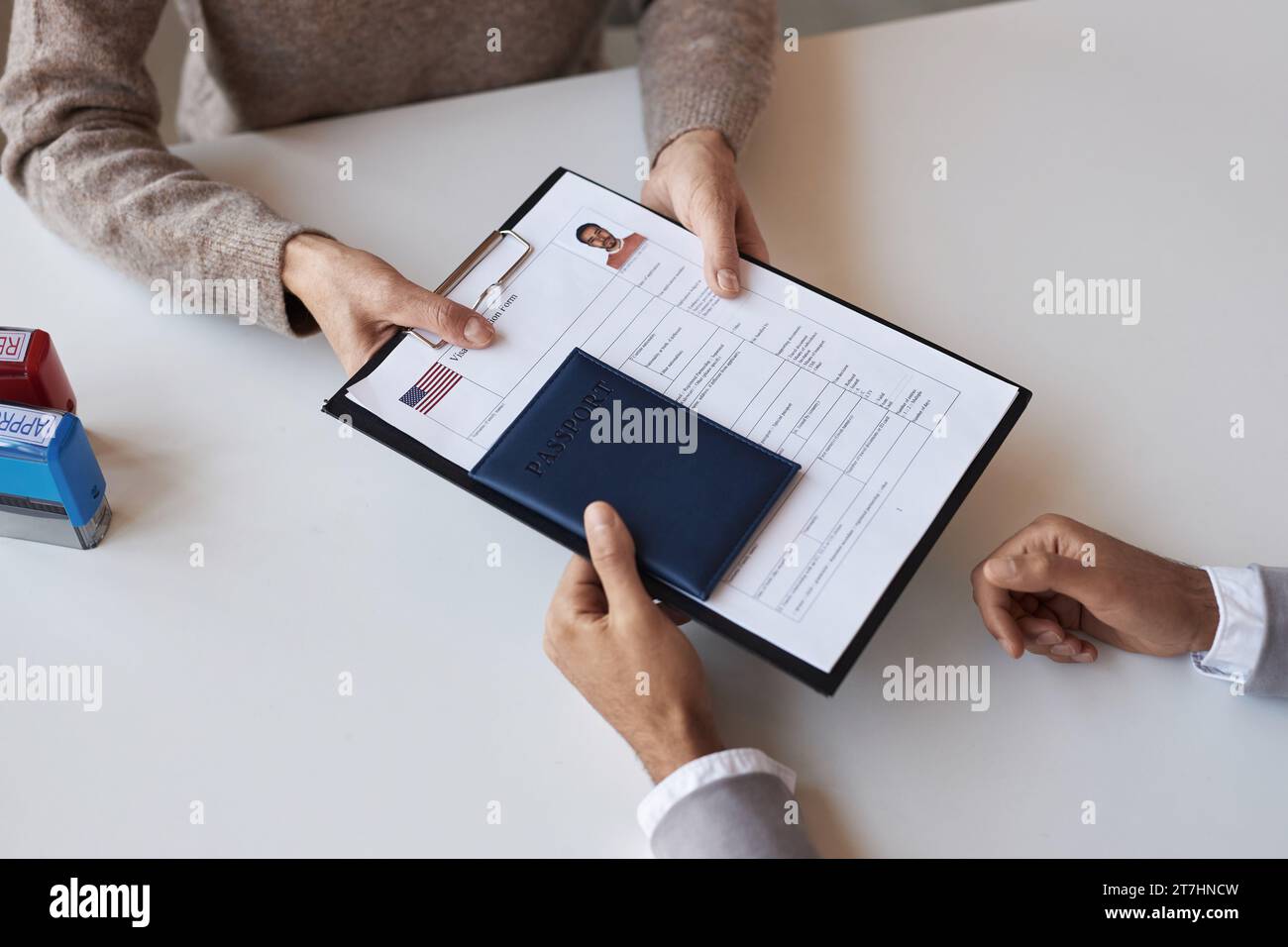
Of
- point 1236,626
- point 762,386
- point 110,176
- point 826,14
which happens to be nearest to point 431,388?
point 762,386

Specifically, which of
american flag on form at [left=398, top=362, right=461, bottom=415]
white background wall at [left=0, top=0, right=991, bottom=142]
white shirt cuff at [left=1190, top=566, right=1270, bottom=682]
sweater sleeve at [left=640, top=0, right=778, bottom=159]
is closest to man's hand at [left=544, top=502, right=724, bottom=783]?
american flag on form at [left=398, top=362, right=461, bottom=415]

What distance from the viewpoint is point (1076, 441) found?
92cm

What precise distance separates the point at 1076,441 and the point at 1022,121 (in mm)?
413

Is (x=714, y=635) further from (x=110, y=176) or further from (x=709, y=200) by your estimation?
(x=110, y=176)

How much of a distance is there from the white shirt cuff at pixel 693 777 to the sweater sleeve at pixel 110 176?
0.54 metres

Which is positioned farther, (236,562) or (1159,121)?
(1159,121)

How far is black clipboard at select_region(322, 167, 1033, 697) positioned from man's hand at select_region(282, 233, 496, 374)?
0.03 meters

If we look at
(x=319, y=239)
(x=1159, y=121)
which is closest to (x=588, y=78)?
(x=319, y=239)

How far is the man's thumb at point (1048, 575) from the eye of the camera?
769mm

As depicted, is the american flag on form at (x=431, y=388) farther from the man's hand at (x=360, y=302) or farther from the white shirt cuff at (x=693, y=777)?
the white shirt cuff at (x=693, y=777)

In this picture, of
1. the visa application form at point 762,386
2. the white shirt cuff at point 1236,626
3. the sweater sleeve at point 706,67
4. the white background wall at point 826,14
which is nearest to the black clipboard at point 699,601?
the visa application form at point 762,386
